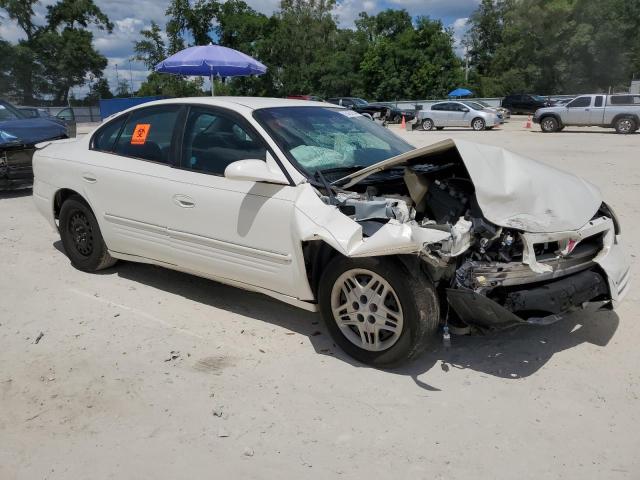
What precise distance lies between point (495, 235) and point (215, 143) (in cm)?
216

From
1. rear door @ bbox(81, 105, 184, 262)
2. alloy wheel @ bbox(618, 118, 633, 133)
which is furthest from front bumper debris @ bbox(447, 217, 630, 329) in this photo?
alloy wheel @ bbox(618, 118, 633, 133)

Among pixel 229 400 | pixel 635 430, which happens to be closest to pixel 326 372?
pixel 229 400

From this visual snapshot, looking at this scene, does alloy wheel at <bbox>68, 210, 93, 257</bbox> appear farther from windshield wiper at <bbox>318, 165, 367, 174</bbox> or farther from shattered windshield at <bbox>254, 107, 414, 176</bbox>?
windshield wiper at <bbox>318, 165, 367, 174</bbox>

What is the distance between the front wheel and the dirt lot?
23066 mm

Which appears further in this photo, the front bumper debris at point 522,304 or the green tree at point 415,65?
the green tree at point 415,65

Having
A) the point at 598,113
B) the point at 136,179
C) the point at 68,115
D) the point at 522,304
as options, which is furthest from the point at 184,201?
the point at 598,113

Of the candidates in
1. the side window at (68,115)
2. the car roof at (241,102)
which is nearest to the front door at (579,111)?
the side window at (68,115)

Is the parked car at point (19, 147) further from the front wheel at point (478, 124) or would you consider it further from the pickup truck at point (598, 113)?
the front wheel at point (478, 124)

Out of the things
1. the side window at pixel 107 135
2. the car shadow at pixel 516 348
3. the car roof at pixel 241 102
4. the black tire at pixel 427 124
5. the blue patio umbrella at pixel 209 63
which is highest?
the blue patio umbrella at pixel 209 63

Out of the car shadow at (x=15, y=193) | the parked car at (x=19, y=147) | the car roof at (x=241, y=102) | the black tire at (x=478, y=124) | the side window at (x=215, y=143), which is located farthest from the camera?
the black tire at (x=478, y=124)

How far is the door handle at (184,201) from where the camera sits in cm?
408

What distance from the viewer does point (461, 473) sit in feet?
8.45

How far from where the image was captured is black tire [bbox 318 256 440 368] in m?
3.21

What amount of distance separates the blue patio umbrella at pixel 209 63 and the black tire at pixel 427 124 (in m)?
12.9
